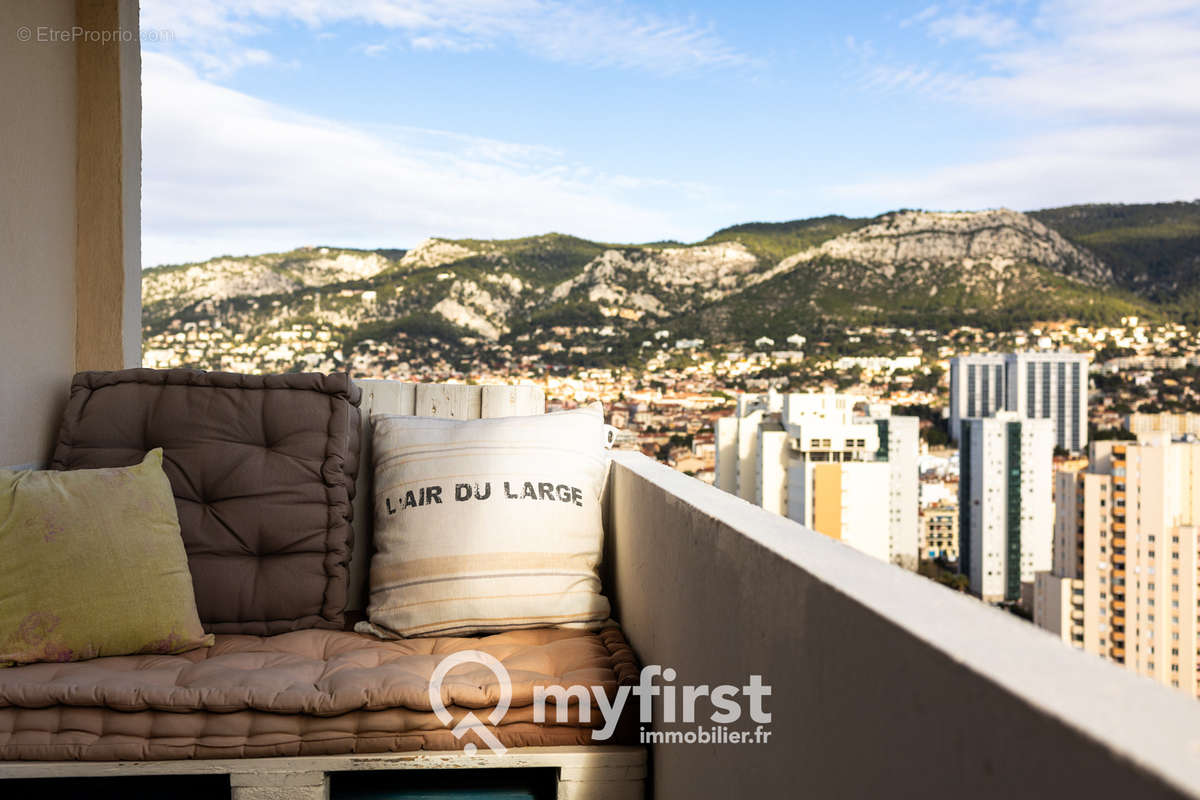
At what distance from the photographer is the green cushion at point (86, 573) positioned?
1562 mm

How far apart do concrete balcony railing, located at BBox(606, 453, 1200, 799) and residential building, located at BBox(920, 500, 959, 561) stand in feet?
44.6

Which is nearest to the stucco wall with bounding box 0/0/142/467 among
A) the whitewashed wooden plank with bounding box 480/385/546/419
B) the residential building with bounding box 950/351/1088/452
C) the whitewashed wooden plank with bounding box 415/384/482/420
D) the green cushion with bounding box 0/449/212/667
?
the green cushion with bounding box 0/449/212/667

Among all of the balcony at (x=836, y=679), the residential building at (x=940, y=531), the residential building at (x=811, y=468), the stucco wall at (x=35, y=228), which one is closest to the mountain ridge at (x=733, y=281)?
the residential building at (x=940, y=531)

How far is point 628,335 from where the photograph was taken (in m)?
20.6

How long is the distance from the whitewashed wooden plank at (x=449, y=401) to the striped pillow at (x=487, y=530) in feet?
1.09

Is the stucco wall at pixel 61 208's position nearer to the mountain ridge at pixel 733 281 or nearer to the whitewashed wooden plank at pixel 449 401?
the whitewashed wooden plank at pixel 449 401

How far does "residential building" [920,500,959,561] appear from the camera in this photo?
A: 45.2ft

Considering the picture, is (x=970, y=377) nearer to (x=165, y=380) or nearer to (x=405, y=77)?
(x=165, y=380)

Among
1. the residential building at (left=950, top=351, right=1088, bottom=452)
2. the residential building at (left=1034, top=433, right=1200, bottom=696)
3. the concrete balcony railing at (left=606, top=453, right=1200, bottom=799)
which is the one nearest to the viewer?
the concrete balcony railing at (left=606, top=453, right=1200, bottom=799)

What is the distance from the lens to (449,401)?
234cm

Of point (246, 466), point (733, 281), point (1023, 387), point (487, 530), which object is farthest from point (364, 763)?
point (733, 281)

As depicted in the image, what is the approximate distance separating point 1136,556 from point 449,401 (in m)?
3.54

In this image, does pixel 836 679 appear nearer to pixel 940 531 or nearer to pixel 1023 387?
pixel 940 531

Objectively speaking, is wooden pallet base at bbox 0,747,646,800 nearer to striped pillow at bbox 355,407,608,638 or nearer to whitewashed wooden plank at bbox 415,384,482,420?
striped pillow at bbox 355,407,608,638
